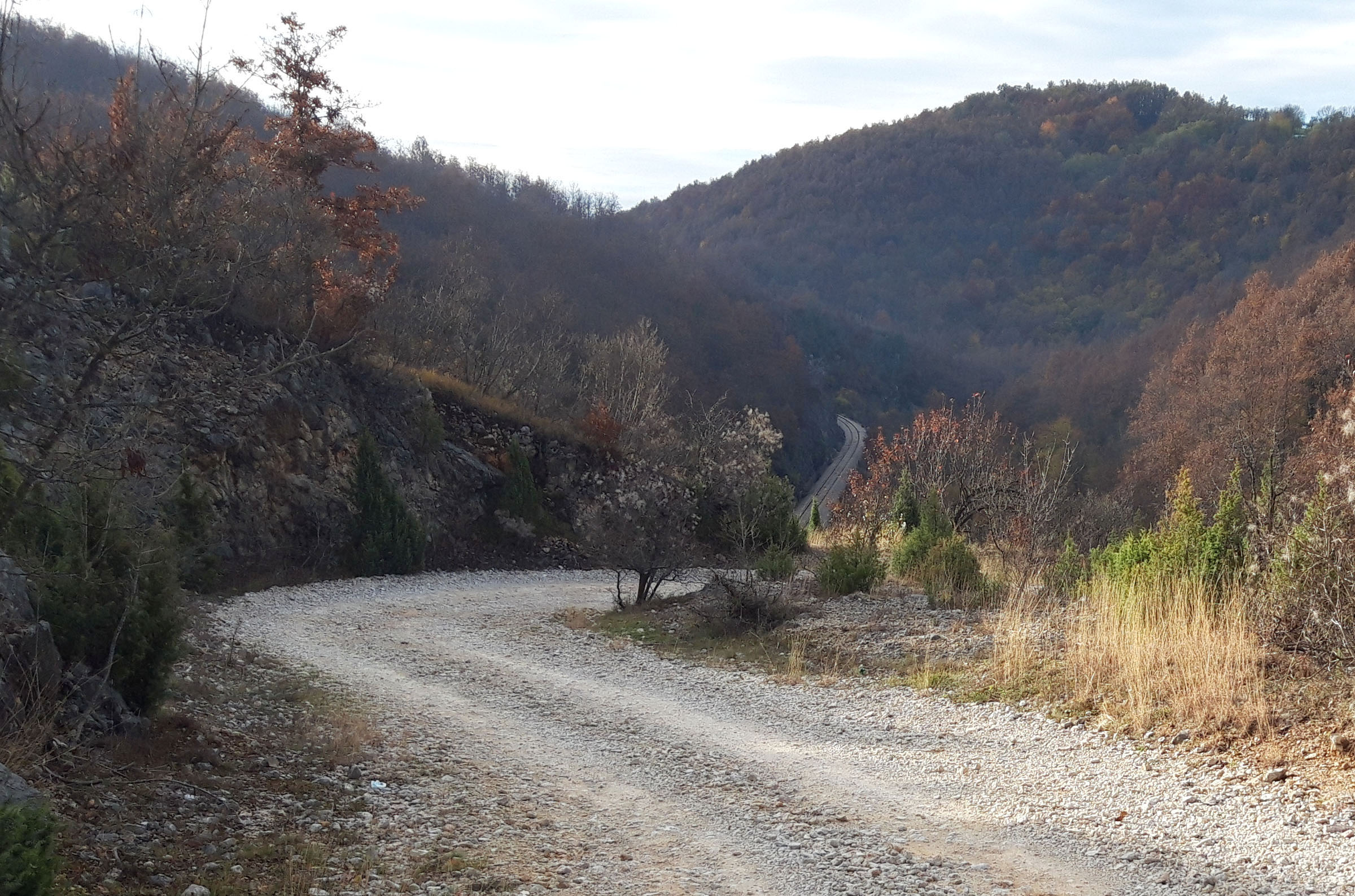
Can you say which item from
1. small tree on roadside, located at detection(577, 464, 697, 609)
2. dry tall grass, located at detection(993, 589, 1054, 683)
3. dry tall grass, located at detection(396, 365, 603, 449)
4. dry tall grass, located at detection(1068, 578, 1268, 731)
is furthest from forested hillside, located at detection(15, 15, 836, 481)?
dry tall grass, located at detection(1068, 578, 1268, 731)

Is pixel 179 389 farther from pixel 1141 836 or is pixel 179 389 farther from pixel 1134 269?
pixel 1134 269

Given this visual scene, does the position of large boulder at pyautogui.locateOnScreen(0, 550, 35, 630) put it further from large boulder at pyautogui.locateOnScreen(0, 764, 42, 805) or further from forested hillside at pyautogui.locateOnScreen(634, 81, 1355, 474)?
forested hillside at pyautogui.locateOnScreen(634, 81, 1355, 474)

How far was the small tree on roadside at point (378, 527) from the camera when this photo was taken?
19.5 meters

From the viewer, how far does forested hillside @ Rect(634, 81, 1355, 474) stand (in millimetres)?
88250

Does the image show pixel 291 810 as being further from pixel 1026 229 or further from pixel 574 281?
pixel 1026 229

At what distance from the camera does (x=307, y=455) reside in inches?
787

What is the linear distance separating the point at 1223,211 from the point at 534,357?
90.3m

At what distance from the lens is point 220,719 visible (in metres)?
7.57

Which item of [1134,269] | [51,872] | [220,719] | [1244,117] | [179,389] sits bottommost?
[220,719]

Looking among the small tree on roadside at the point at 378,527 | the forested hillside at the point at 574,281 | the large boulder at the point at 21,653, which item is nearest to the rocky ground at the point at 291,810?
the large boulder at the point at 21,653

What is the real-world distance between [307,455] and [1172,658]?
16970 millimetres

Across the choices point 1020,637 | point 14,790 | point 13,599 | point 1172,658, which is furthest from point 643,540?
point 14,790

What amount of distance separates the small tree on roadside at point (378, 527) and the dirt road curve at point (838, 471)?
2509cm

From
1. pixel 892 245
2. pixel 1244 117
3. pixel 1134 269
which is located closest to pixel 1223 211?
pixel 1134 269
